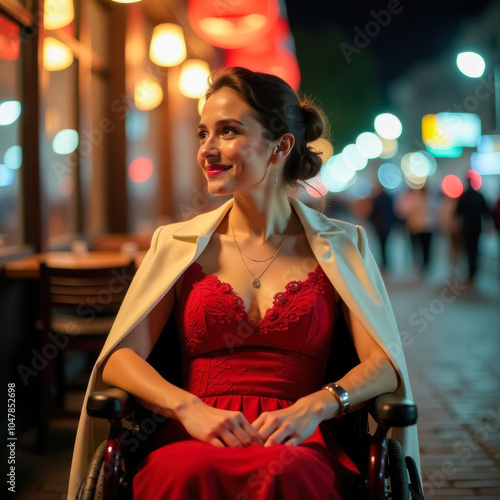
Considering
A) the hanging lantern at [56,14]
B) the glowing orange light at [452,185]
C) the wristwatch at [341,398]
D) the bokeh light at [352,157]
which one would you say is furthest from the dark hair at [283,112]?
the bokeh light at [352,157]

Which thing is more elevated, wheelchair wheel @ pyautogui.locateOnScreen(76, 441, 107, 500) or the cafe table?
the cafe table

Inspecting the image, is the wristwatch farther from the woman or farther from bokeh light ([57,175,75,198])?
bokeh light ([57,175,75,198])

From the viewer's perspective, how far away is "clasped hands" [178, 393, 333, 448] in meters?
1.79

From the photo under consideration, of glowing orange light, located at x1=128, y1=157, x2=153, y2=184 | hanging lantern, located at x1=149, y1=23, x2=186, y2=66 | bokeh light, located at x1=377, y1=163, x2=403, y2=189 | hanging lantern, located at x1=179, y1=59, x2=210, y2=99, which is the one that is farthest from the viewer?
bokeh light, located at x1=377, y1=163, x2=403, y2=189

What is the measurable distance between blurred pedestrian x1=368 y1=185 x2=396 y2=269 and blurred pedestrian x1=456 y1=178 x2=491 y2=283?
168 centimetres

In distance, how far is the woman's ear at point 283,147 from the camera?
2319mm

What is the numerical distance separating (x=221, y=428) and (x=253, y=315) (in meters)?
0.48

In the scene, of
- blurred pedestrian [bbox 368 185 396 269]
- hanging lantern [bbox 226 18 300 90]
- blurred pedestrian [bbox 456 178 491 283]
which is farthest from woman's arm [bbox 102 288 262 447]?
blurred pedestrian [bbox 368 185 396 269]

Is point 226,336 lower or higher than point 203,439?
higher

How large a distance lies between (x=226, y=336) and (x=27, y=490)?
192 cm

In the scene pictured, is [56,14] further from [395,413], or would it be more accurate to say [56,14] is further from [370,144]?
[370,144]

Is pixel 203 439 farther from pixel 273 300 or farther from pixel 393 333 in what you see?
pixel 393 333

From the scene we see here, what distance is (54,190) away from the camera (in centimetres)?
584

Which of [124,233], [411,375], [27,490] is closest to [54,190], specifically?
[124,233]
